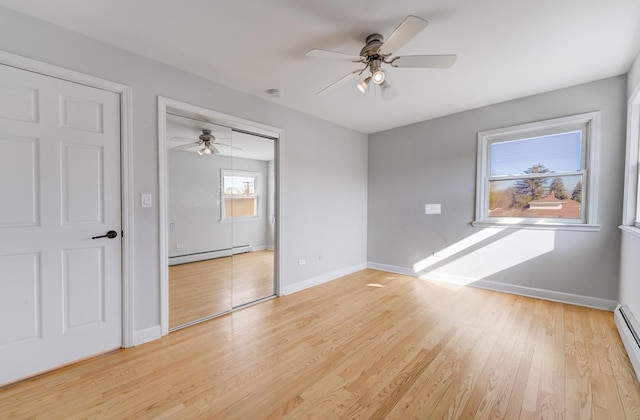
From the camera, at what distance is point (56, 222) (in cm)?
191

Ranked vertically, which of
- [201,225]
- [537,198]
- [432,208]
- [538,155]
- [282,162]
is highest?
[538,155]

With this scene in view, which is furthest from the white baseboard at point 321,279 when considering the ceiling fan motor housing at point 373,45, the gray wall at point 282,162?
the ceiling fan motor housing at point 373,45

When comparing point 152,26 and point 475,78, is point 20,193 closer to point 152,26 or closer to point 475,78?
point 152,26

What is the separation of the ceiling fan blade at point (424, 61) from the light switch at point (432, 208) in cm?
248

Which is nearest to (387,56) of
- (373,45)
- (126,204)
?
(373,45)

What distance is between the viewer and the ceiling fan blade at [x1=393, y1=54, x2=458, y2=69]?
190cm

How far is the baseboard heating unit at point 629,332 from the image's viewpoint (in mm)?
1866

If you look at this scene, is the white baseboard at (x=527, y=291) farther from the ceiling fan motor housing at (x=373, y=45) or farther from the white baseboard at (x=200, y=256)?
the ceiling fan motor housing at (x=373, y=45)

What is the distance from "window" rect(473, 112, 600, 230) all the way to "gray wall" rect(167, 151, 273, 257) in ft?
11.6

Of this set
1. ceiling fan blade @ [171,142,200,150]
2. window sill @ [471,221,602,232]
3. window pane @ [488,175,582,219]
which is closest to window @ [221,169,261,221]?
ceiling fan blade @ [171,142,200,150]

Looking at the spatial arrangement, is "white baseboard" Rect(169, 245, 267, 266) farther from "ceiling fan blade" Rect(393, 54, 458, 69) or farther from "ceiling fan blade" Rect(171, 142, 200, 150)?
"ceiling fan blade" Rect(393, 54, 458, 69)

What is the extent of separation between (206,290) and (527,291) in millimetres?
4019

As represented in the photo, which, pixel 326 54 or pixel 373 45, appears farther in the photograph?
pixel 373 45

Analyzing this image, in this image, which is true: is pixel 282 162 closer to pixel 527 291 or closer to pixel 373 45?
pixel 373 45
